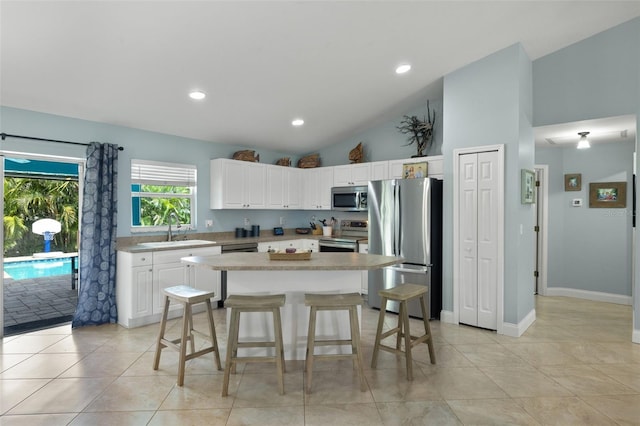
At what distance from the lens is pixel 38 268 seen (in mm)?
6816

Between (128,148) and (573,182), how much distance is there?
642cm

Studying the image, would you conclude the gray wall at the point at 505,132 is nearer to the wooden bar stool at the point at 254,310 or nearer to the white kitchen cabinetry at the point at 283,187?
the wooden bar stool at the point at 254,310

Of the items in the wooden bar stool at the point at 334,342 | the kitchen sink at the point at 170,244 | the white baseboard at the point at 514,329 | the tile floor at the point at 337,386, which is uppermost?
the kitchen sink at the point at 170,244

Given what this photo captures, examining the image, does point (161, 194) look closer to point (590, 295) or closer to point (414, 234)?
point (414, 234)

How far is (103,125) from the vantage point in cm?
441

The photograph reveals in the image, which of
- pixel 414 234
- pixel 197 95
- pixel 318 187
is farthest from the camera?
pixel 318 187

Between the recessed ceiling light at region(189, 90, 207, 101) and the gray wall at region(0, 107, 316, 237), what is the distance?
3.64 feet

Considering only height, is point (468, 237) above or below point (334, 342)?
above

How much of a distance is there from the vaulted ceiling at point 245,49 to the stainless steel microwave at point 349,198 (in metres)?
1.36

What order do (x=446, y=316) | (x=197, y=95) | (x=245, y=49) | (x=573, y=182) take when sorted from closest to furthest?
(x=245, y=49)
(x=197, y=95)
(x=446, y=316)
(x=573, y=182)

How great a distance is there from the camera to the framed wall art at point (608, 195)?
5.31 metres

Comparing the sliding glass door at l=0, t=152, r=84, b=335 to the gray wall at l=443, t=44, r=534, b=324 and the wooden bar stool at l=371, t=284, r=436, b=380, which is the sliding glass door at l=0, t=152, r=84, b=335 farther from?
the gray wall at l=443, t=44, r=534, b=324

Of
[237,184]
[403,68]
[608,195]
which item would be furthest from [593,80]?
[237,184]

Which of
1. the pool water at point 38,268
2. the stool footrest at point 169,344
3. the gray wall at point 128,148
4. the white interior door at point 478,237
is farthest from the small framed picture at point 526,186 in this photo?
the pool water at point 38,268
